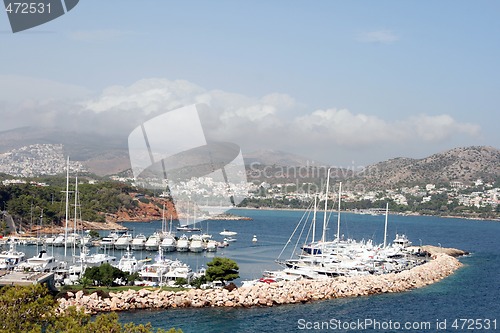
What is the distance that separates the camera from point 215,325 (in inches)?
760

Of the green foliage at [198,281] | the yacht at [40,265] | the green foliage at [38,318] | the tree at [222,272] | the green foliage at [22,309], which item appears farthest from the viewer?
the yacht at [40,265]

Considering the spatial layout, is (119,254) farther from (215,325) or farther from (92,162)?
(92,162)

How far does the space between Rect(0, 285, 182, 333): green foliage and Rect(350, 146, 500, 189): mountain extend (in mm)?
119004

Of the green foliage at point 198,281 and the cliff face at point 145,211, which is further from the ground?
the cliff face at point 145,211

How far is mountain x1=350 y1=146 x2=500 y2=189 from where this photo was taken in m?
126

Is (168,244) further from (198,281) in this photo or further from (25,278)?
(25,278)

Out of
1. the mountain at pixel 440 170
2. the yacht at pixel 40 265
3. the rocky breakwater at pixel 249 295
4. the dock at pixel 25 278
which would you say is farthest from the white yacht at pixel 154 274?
the mountain at pixel 440 170

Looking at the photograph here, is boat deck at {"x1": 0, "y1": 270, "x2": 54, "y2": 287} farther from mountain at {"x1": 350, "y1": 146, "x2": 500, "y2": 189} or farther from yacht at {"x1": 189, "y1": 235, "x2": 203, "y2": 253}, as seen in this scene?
mountain at {"x1": 350, "y1": 146, "x2": 500, "y2": 189}

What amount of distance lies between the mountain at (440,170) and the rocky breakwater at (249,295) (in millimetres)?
101415

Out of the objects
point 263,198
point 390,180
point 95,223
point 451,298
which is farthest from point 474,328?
point 390,180

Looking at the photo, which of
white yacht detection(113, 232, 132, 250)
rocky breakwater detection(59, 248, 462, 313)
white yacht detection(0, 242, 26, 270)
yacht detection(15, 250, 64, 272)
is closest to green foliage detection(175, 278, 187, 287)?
rocky breakwater detection(59, 248, 462, 313)

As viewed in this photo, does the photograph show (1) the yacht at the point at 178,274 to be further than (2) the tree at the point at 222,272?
Yes

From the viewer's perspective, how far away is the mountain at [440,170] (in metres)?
126

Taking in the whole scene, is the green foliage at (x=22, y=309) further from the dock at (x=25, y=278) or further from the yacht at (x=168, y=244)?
the yacht at (x=168, y=244)
